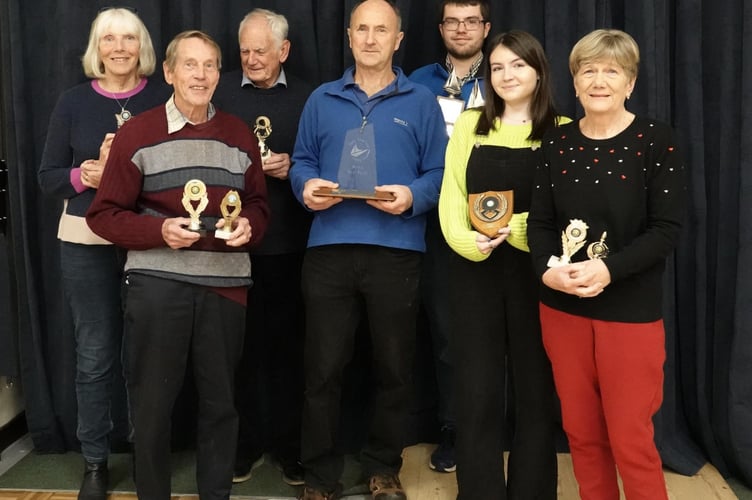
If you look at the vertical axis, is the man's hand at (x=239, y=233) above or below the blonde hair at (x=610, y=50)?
below

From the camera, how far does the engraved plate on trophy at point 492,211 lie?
2.27 metres

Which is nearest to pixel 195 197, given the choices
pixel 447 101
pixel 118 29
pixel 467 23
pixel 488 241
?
pixel 118 29

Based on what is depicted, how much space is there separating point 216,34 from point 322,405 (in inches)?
59.3

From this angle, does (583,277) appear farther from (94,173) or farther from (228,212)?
(94,173)

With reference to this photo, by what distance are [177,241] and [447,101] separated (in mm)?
1053

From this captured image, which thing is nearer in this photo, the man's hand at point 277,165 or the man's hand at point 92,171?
the man's hand at point 92,171

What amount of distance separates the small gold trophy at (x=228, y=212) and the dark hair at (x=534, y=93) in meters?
0.73

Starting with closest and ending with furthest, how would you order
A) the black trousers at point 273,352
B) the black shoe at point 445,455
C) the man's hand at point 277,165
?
the man's hand at point 277,165, the black trousers at point 273,352, the black shoe at point 445,455

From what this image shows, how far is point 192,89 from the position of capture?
7.50ft

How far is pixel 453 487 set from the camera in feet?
9.63

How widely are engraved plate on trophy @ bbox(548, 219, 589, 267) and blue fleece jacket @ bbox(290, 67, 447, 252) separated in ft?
1.77

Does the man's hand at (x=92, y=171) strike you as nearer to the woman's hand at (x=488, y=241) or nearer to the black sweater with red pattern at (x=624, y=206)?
the woman's hand at (x=488, y=241)

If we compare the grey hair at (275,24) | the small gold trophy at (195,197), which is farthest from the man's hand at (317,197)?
the grey hair at (275,24)

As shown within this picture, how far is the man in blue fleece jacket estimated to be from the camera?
2533 mm
